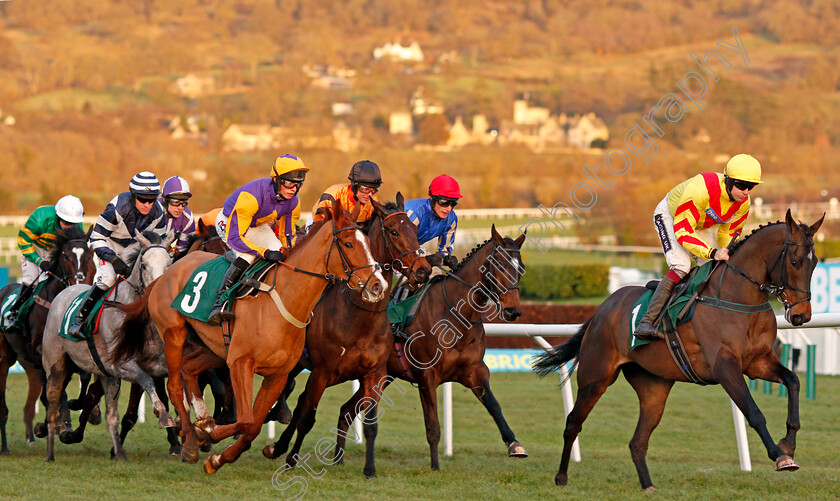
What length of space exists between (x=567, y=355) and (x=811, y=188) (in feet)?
185

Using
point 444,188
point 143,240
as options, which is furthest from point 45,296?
point 444,188

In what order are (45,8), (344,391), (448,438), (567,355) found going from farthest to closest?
(45,8)
(344,391)
(448,438)
(567,355)

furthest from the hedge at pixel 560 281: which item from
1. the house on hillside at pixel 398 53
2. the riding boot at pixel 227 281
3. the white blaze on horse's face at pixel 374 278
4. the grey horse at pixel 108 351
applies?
the house on hillside at pixel 398 53

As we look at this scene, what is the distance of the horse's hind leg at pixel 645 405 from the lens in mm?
6168

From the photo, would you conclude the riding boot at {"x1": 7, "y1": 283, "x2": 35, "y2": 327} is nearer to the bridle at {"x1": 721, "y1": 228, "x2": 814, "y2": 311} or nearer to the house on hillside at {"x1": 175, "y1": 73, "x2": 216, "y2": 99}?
the bridle at {"x1": 721, "y1": 228, "x2": 814, "y2": 311}

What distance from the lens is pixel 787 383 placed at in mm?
5605

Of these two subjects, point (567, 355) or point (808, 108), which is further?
point (808, 108)

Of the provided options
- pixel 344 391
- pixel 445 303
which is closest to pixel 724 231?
pixel 445 303

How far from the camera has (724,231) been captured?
6.34 metres

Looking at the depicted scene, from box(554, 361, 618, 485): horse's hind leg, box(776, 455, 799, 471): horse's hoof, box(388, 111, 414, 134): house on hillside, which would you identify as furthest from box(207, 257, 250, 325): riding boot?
box(388, 111, 414, 134): house on hillside

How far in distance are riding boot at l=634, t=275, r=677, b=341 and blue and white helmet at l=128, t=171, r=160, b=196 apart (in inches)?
139

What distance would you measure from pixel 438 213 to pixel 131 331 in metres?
2.35

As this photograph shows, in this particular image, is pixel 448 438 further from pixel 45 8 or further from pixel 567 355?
pixel 45 8

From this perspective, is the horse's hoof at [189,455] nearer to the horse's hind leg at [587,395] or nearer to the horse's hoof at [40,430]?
the horse's hoof at [40,430]
